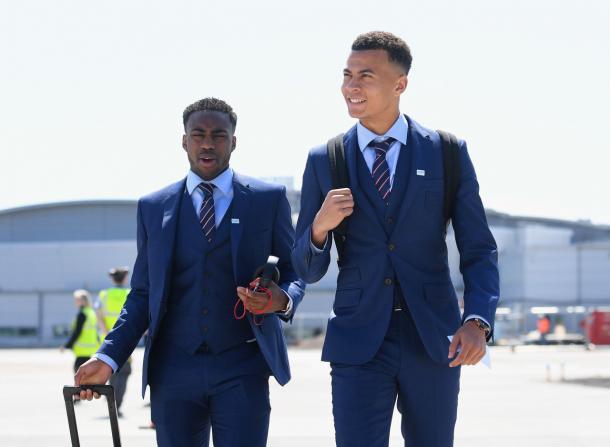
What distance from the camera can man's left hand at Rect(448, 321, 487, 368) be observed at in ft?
16.0

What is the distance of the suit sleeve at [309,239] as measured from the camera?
200 inches

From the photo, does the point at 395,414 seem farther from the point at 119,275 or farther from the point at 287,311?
the point at 287,311

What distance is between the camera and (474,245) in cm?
518

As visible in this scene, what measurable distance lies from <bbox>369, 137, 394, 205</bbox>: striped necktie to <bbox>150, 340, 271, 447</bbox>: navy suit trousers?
103 cm

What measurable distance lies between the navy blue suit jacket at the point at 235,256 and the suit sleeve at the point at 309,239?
→ 595 mm

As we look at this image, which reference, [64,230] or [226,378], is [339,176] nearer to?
[226,378]

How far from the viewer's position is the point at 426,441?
16.9 feet

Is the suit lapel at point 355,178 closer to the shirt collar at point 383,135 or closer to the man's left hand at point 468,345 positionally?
the shirt collar at point 383,135

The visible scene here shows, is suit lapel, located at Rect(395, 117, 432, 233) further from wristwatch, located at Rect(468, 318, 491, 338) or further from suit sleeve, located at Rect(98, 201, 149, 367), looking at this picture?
suit sleeve, located at Rect(98, 201, 149, 367)

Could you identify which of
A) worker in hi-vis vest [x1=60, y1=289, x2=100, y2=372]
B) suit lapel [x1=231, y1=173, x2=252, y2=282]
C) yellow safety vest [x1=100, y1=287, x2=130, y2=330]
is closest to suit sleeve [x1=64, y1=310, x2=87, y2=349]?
worker in hi-vis vest [x1=60, y1=289, x2=100, y2=372]

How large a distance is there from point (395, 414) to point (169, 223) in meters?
10.1

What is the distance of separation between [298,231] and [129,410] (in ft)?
40.0

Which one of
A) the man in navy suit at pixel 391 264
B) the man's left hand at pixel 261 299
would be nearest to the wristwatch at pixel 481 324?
the man in navy suit at pixel 391 264

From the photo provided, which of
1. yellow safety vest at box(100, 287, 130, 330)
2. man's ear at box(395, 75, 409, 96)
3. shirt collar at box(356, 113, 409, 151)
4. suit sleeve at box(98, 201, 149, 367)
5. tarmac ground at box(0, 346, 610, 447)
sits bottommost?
tarmac ground at box(0, 346, 610, 447)
